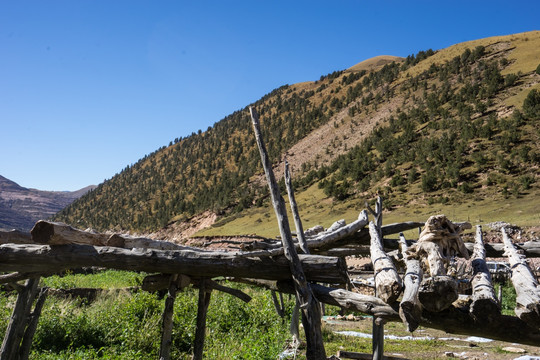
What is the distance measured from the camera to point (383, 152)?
4303cm

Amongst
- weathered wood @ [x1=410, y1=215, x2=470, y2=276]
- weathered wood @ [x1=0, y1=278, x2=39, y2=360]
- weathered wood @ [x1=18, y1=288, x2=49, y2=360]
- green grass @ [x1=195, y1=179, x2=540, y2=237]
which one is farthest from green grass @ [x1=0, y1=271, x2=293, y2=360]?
green grass @ [x1=195, y1=179, x2=540, y2=237]

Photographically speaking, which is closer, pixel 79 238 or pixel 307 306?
pixel 307 306

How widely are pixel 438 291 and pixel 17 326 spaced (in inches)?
244

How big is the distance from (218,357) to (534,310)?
20.8 feet

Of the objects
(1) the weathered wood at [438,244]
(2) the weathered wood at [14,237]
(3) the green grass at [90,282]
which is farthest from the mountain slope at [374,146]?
(2) the weathered wood at [14,237]

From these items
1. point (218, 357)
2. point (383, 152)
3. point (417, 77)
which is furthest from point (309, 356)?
point (417, 77)

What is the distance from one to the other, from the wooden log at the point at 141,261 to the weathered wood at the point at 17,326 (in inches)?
47.6

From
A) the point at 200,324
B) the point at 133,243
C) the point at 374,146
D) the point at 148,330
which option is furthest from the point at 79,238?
the point at 374,146

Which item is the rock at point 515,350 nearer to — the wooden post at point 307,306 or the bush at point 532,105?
the wooden post at point 307,306

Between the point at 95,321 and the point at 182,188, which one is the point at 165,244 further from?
the point at 182,188

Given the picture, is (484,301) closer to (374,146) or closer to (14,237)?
(14,237)

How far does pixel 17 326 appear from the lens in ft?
20.3

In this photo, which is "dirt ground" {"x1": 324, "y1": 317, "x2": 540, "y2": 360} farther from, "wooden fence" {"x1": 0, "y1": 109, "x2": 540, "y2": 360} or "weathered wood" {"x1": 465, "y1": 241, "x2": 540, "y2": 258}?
"wooden fence" {"x1": 0, "y1": 109, "x2": 540, "y2": 360}

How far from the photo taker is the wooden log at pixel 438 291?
3.06m
